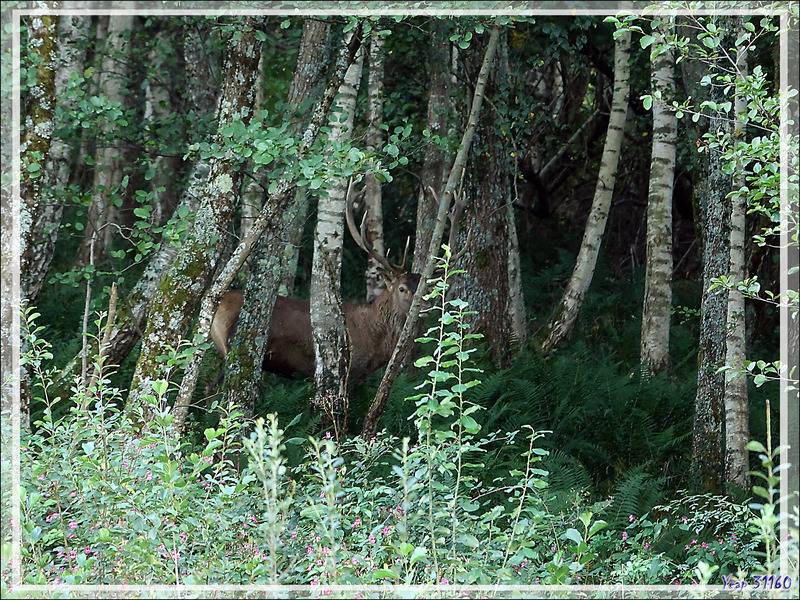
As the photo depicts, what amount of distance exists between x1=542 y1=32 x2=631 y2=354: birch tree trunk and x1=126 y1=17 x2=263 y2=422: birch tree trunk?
4.44 meters

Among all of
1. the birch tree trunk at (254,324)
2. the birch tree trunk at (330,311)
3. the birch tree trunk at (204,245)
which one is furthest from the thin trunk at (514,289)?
the birch tree trunk at (204,245)

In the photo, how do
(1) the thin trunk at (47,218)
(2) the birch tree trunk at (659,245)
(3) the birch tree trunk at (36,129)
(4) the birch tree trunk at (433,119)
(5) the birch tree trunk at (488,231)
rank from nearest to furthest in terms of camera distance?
(3) the birch tree trunk at (36,129) < (1) the thin trunk at (47,218) < (2) the birch tree trunk at (659,245) < (5) the birch tree trunk at (488,231) < (4) the birch tree trunk at (433,119)

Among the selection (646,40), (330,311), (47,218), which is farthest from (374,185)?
(646,40)

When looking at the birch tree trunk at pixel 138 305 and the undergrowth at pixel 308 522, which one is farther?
the birch tree trunk at pixel 138 305

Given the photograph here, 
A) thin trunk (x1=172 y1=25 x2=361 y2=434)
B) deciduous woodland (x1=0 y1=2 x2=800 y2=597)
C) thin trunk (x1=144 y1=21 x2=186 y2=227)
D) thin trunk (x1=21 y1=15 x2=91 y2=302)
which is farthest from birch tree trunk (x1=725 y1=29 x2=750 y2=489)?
thin trunk (x1=144 y1=21 x2=186 y2=227)

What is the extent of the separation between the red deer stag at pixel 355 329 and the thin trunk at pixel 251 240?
232 cm

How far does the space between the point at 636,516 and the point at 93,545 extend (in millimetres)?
3393

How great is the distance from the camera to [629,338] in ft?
32.7

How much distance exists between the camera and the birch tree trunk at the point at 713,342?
5789mm

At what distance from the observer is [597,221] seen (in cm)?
888

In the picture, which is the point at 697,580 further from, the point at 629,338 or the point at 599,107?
the point at 599,107

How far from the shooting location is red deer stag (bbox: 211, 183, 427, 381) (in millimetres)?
8008

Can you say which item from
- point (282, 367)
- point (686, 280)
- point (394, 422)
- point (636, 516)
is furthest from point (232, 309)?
point (686, 280)

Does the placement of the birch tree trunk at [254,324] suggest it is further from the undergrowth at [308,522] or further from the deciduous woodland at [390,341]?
the undergrowth at [308,522]
